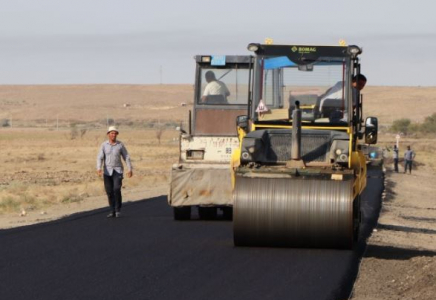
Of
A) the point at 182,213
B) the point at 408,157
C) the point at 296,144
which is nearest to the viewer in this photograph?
the point at 296,144

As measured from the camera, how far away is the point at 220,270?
11836mm

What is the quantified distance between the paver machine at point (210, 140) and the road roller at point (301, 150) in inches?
87.5

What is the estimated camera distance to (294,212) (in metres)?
13.8

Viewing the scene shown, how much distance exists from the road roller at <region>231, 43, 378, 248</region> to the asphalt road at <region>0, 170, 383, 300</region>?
336 mm

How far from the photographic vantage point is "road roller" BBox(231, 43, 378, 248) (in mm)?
13773

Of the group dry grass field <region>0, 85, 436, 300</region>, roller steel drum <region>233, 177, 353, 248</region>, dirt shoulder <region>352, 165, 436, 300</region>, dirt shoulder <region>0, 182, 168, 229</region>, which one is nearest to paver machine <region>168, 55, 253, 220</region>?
dry grass field <region>0, 85, 436, 300</region>

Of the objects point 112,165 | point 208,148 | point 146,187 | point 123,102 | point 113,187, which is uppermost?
point 123,102

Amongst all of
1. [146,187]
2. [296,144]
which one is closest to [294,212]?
[296,144]

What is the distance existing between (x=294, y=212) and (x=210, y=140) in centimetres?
536

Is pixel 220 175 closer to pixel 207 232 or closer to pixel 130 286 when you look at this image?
pixel 207 232

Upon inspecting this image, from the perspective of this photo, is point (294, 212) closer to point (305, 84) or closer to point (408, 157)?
point (305, 84)

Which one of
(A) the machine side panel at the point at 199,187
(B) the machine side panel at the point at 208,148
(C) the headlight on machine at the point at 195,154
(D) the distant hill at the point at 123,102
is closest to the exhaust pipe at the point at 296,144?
(A) the machine side panel at the point at 199,187

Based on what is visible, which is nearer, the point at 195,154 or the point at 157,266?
the point at 157,266

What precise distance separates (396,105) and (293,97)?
14759 cm
